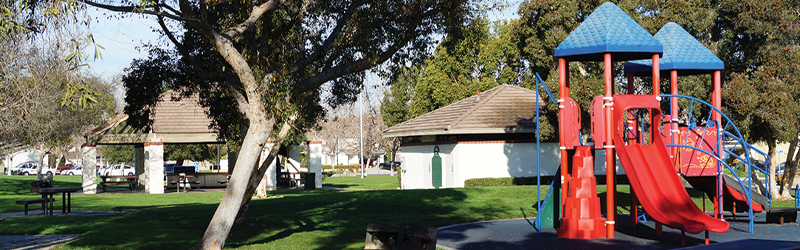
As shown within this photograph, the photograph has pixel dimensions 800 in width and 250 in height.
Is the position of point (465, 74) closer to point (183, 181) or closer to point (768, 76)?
point (183, 181)

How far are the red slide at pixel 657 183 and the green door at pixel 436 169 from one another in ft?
50.0

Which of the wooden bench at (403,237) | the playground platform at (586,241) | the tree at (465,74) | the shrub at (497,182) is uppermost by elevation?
the tree at (465,74)

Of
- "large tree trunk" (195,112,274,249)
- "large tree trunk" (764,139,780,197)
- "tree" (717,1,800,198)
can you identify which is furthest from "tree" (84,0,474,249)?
"large tree trunk" (764,139,780,197)

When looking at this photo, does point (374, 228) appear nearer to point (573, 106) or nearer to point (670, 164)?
point (573, 106)

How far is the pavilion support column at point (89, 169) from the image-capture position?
2823 centimetres

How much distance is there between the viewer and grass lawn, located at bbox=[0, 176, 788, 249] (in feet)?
35.8

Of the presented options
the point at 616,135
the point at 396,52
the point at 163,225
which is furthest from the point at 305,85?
the point at 616,135

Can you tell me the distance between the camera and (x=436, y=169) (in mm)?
26812

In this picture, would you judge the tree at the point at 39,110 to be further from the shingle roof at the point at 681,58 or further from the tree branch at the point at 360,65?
the shingle roof at the point at 681,58

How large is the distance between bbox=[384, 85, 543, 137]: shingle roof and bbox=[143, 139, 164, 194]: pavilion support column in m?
11.1

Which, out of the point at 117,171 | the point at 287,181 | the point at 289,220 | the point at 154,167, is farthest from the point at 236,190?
the point at 117,171

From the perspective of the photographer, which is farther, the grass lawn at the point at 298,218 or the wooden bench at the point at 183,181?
the wooden bench at the point at 183,181

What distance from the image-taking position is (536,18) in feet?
72.3

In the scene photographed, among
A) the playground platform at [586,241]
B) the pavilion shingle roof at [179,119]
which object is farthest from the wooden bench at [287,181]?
the playground platform at [586,241]
